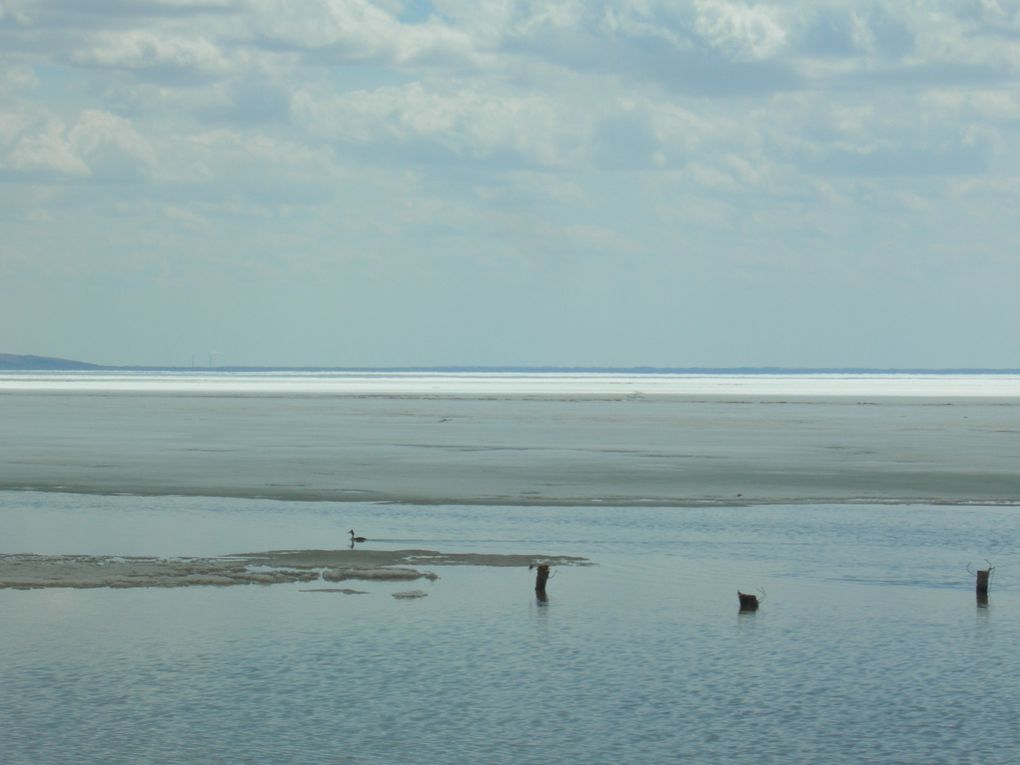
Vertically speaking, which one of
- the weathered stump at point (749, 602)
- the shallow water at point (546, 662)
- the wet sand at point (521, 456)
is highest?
the wet sand at point (521, 456)

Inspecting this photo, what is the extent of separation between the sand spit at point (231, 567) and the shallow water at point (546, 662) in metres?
0.59

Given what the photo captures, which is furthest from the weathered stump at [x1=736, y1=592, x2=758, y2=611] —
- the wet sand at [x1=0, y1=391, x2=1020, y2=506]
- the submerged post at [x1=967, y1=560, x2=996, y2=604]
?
the wet sand at [x1=0, y1=391, x2=1020, y2=506]

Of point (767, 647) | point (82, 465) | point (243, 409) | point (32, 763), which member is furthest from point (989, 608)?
point (243, 409)

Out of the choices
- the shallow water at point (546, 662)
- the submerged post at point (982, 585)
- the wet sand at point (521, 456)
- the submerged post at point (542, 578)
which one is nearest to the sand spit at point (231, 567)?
the shallow water at point (546, 662)

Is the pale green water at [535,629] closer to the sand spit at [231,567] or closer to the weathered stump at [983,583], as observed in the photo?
the weathered stump at [983,583]

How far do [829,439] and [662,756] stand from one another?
4486 cm

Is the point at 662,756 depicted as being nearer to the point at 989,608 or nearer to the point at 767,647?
the point at 767,647

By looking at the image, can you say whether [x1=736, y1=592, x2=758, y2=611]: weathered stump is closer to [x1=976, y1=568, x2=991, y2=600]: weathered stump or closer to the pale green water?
the pale green water

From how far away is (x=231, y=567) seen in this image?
2145cm

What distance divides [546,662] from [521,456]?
1175 inches

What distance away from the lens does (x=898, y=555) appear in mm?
23641

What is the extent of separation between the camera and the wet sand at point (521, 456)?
112ft

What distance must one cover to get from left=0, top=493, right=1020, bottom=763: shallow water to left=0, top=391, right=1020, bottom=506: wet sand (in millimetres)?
9410

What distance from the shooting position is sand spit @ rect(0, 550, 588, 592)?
20156 millimetres
